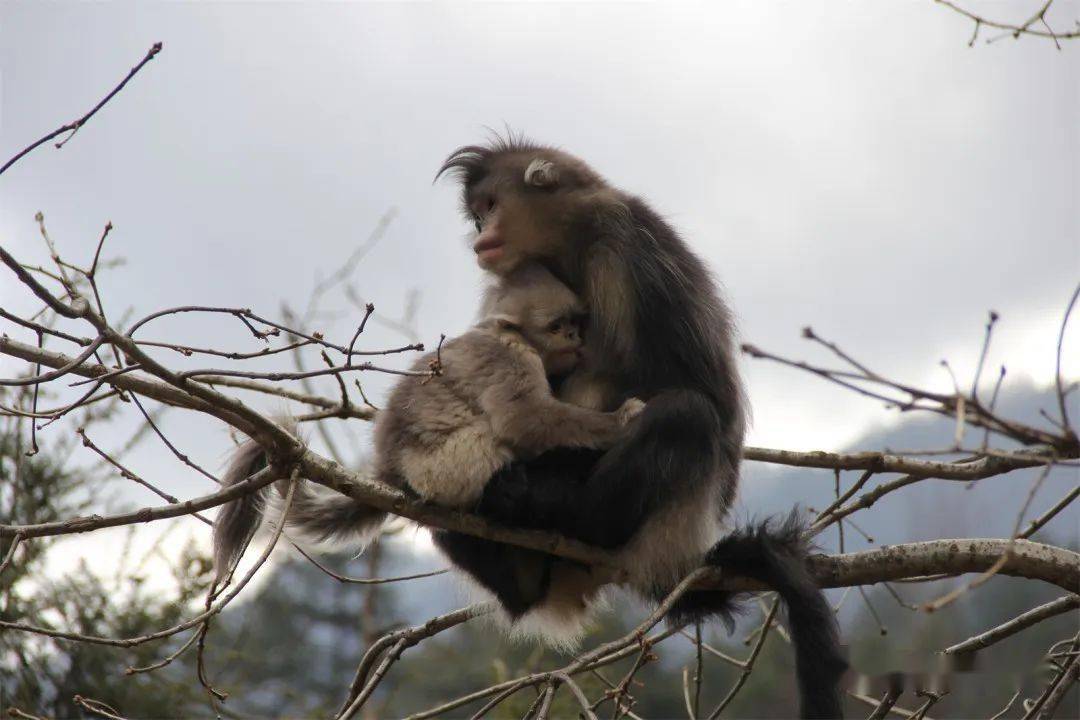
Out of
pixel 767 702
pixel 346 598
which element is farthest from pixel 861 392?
pixel 346 598

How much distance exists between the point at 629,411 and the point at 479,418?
61cm

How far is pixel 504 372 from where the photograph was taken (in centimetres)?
446

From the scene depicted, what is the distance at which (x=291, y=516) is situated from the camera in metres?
4.88

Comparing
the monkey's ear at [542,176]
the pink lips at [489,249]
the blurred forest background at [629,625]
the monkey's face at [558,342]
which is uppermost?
the monkey's ear at [542,176]

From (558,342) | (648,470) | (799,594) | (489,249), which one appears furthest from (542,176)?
(799,594)

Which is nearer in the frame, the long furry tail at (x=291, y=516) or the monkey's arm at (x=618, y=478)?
the monkey's arm at (x=618, y=478)

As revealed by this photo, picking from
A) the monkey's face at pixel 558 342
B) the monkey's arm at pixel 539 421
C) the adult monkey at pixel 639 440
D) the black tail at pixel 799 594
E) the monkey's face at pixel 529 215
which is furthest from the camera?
the monkey's face at pixel 529 215

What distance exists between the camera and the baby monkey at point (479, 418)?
4348mm

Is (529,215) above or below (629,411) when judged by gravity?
above

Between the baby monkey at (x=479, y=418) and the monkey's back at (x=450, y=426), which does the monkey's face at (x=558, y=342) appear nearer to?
the baby monkey at (x=479, y=418)

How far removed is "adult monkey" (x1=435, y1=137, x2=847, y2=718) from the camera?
4262 mm

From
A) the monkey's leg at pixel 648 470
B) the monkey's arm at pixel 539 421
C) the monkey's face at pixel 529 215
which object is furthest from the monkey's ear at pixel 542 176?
the monkey's leg at pixel 648 470

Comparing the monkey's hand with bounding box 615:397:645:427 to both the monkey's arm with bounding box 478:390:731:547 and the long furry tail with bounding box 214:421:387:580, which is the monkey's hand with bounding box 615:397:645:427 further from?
the long furry tail with bounding box 214:421:387:580

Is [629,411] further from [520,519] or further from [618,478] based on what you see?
[520,519]
